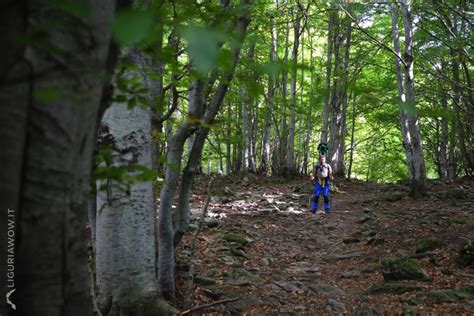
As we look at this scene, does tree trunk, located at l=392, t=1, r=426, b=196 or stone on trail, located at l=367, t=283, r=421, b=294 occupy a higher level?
tree trunk, located at l=392, t=1, r=426, b=196

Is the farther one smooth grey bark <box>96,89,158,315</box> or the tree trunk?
the tree trunk

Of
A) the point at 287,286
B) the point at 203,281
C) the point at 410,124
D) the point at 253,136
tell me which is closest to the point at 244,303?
the point at 203,281

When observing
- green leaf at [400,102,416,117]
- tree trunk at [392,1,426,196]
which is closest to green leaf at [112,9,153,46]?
green leaf at [400,102,416,117]

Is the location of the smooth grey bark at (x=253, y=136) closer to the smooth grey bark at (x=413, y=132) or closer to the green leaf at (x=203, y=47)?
the smooth grey bark at (x=413, y=132)

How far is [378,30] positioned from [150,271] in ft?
56.6

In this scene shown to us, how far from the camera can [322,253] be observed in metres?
8.15

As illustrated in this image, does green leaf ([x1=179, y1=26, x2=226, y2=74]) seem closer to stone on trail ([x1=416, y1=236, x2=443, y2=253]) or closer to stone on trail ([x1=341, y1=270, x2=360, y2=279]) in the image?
stone on trail ([x1=341, y1=270, x2=360, y2=279])

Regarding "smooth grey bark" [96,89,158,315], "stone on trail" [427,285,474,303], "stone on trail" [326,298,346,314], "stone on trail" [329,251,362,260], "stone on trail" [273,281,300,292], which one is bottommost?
"stone on trail" [326,298,346,314]

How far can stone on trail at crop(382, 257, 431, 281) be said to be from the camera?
18.8ft

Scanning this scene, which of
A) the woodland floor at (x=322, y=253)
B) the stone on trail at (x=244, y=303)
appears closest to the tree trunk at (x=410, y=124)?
the woodland floor at (x=322, y=253)

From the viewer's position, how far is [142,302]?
11.3 feet

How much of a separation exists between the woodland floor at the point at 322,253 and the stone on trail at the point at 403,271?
137 mm

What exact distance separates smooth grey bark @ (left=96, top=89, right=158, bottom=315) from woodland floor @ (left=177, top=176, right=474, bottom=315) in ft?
3.29

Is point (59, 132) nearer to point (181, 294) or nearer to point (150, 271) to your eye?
point (150, 271)
